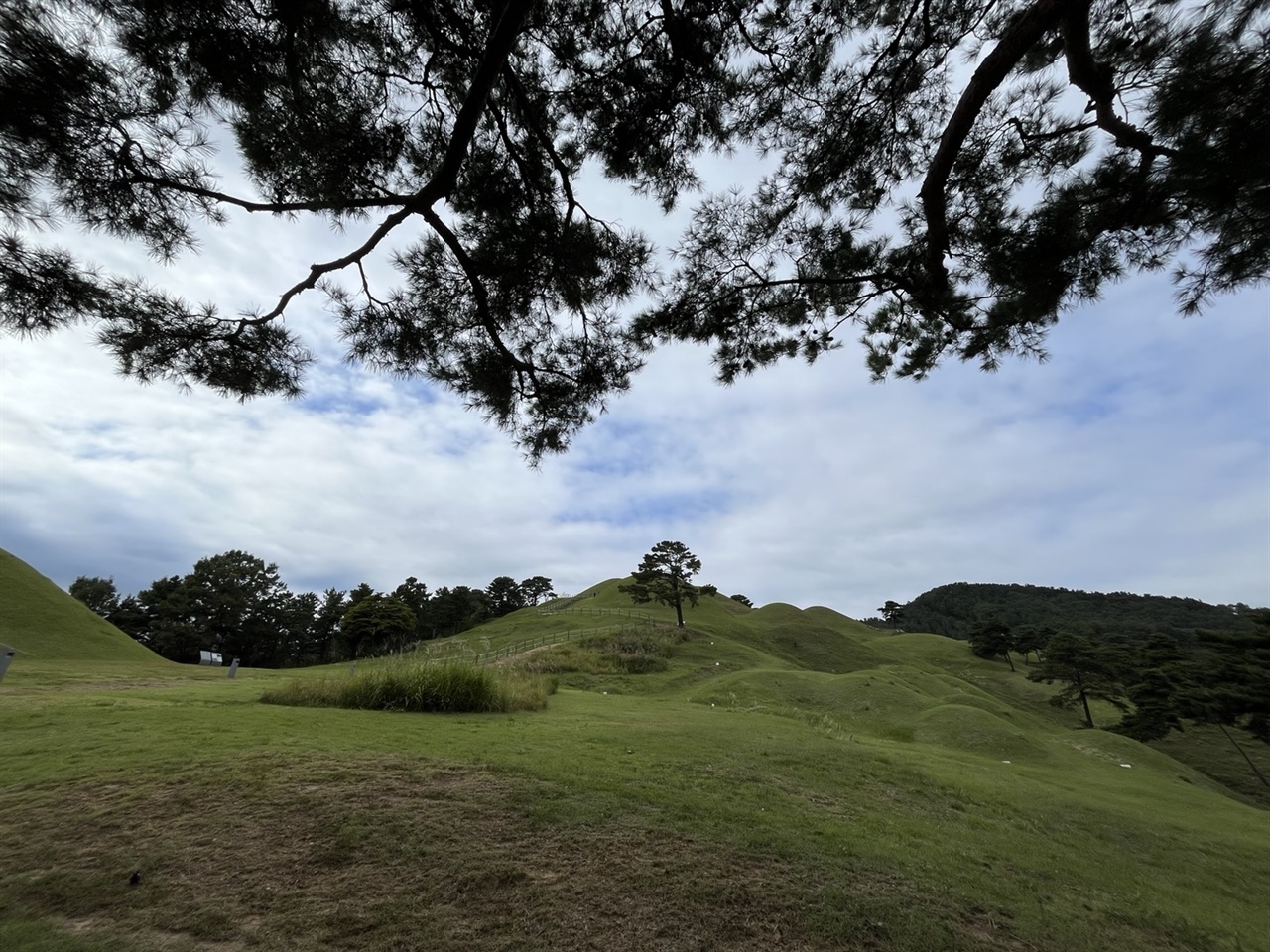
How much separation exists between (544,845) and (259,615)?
59.0 metres

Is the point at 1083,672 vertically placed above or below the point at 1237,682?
above

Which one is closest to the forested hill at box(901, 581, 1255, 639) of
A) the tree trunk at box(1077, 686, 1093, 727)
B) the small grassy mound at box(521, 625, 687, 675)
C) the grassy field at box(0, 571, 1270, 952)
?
the tree trunk at box(1077, 686, 1093, 727)

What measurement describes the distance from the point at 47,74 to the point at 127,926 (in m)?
3.87

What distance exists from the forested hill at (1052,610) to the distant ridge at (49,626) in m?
80.5

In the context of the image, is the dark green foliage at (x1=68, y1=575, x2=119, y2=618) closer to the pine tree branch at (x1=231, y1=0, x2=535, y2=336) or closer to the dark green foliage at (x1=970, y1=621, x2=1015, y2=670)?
the pine tree branch at (x1=231, y1=0, x2=535, y2=336)

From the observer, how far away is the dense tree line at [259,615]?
1726 inches

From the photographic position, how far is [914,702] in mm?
16984

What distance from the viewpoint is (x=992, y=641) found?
44.4 metres

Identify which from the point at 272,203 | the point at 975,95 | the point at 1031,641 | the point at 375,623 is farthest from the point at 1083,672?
the point at 375,623

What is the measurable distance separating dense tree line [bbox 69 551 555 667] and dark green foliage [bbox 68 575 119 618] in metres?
0.07

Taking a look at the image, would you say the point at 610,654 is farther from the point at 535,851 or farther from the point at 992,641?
the point at 992,641

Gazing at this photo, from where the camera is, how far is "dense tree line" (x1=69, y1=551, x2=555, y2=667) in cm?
4384

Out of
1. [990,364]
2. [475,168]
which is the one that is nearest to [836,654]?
[990,364]

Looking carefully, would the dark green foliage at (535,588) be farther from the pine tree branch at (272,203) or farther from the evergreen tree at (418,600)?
the pine tree branch at (272,203)
